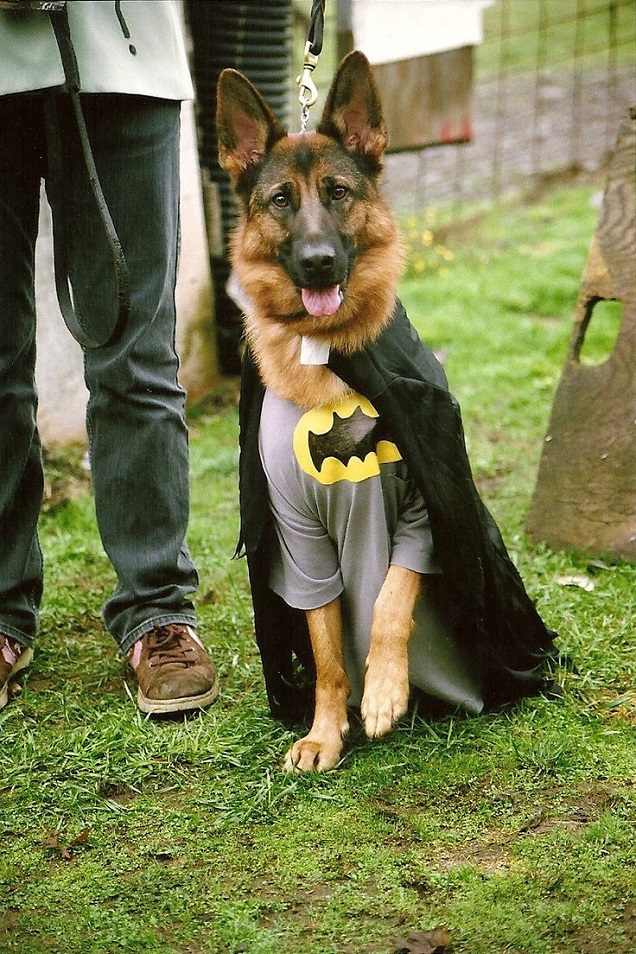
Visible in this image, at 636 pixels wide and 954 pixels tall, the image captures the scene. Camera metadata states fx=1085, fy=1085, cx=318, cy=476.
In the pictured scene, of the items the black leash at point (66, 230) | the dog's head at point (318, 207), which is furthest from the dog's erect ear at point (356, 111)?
the black leash at point (66, 230)

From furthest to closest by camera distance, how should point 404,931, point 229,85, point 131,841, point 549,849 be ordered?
point 229,85, point 131,841, point 549,849, point 404,931

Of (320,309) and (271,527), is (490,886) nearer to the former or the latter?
(271,527)

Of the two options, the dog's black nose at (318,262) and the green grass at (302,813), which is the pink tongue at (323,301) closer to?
the dog's black nose at (318,262)

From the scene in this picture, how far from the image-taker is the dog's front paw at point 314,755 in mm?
2549

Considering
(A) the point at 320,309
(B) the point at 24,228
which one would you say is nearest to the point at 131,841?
(A) the point at 320,309

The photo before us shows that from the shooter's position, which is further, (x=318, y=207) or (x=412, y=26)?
(x=412, y=26)

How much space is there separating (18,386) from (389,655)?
130 centimetres

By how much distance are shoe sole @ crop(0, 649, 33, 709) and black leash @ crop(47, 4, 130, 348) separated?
937 mm

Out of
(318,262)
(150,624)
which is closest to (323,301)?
(318,262)

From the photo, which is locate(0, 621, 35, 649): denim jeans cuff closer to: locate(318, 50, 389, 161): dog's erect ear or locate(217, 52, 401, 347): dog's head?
locate(217, 52, 401, 347): dog's head

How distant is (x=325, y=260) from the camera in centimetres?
247

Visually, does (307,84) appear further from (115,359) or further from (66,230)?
(115,359)

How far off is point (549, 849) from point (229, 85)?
183 cm

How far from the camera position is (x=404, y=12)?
20.1ft
